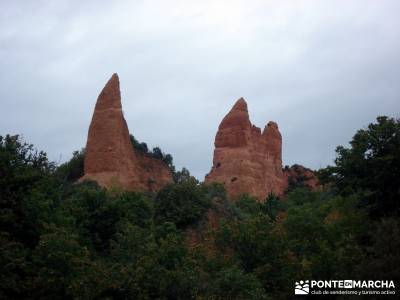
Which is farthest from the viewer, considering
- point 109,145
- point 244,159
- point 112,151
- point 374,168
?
point 244,159

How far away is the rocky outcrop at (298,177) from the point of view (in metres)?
75.8

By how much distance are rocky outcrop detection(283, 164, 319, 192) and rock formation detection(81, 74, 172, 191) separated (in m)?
20.5

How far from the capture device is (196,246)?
85.5 feet

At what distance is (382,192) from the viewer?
2552 cm

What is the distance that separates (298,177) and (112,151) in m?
27.9

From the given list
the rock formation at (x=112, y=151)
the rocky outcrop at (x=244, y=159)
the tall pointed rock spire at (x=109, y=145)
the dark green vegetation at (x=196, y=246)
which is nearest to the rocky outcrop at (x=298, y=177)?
the rocky outcrop at (x=244, y=159)

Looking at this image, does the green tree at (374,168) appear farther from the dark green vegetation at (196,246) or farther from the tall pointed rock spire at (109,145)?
the tall pointed rock spire at (109,145)

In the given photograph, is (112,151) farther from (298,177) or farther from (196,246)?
(196,246)

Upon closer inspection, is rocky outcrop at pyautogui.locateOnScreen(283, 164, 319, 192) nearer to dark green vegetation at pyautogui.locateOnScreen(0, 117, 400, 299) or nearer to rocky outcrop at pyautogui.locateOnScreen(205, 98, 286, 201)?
rocky outcrop at pyautogui.locateOnScreen(205, 98, 286, 201)

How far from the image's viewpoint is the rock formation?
55.2 metres

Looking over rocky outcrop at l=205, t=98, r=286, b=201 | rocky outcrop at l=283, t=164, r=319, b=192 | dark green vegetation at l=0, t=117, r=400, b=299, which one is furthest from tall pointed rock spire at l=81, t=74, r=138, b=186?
rocky outcrop at l=283, t=164, r=319, b=192

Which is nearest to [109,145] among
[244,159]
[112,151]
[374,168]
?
[112,151]

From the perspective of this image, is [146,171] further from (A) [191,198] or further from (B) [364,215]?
(B) [364,215]

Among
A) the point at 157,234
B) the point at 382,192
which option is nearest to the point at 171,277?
the point at 382,192
